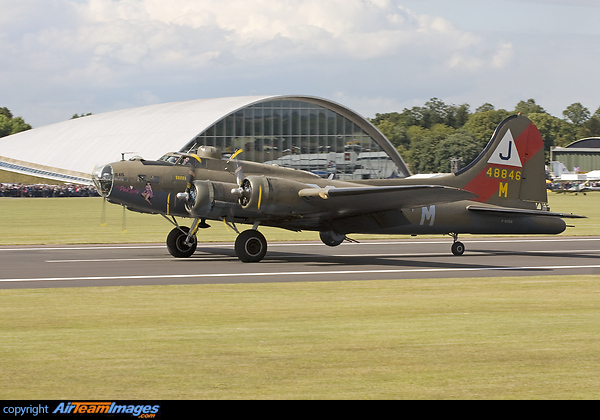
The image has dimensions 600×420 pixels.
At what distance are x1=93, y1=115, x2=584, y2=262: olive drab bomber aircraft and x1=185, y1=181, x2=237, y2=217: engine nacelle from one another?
30mm

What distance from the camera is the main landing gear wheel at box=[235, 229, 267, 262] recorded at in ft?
70.7

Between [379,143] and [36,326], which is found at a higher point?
[379,143]

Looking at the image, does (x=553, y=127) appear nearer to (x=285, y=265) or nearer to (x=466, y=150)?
(x=466, y=150)

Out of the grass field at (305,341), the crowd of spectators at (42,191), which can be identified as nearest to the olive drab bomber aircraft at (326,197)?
the grass field at (305,341)

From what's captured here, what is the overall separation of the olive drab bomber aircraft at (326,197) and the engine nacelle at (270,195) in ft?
0.10

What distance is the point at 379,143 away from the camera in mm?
103625

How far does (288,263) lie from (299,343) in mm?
11843

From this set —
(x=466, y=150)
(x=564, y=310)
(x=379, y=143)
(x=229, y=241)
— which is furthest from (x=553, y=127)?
(x=564, y=310)

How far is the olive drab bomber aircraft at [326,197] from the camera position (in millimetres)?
21297

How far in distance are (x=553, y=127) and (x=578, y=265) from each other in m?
188

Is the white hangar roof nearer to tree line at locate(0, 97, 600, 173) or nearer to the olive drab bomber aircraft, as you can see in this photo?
tree line at locate(0, 97, 600, 173)

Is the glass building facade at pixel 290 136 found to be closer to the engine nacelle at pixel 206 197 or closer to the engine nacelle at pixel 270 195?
the engine nacelle at pixel 270 195

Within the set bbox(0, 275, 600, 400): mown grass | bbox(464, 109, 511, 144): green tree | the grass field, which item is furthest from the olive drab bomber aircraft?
bbox(464, 109, 511, 144): green tree

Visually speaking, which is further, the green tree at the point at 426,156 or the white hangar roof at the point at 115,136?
the green tree at the point at 426,156
